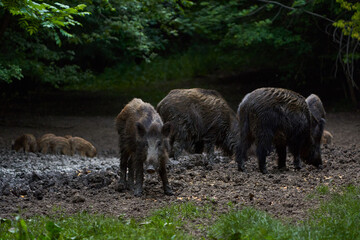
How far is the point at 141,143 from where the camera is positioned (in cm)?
670

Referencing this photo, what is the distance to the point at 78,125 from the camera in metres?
16.4

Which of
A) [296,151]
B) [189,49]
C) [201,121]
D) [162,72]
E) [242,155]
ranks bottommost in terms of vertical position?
[242,155]

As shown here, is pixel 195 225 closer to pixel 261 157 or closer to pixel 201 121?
pixel 261 157

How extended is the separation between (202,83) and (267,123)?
14070 mm

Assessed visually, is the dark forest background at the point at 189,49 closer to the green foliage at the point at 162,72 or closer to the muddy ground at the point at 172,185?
the green foliage at the point at 162,72

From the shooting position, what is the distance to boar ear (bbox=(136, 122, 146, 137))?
6.56m

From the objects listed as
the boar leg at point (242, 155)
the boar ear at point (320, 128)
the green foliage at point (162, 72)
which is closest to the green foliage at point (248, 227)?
the boar leg at point (242, 155)

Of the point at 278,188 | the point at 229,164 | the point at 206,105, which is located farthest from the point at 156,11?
the point at 278,188

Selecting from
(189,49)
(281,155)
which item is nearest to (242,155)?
(281,155)

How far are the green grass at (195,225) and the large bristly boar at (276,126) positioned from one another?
2.48 metres

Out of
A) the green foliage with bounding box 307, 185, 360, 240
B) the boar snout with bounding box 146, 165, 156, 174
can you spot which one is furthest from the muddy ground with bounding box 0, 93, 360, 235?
the boar snout with bounding box 146, 165, 156, 174

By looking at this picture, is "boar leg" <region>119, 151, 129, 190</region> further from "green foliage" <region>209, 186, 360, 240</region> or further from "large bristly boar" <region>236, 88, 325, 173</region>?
"green foliage" <region>209, 186, 360, 240</region>

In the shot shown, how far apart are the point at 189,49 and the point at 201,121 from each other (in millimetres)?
16636

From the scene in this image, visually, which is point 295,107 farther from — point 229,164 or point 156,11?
point 156,11
